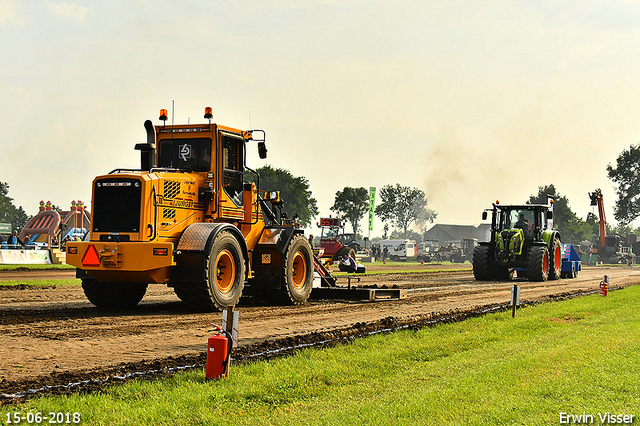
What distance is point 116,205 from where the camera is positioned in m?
12.1

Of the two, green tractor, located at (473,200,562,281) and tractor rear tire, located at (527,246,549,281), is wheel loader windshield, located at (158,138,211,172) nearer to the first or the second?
green tractor, located at (473,200,562,281)

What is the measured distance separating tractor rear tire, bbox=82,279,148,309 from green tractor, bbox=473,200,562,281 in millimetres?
17641

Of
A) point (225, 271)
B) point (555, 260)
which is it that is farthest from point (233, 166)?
point (555, 260)

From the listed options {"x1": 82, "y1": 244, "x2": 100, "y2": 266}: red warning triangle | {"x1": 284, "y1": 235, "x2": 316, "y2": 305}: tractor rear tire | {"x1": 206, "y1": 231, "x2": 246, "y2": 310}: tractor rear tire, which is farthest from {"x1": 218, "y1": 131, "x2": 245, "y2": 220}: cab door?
{"x1": 82, "y1": 244, "x2": 100, "y2": 266}: red warning triangle

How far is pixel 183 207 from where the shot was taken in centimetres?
1282

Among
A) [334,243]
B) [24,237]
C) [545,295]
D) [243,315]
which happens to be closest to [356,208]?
[334,243]

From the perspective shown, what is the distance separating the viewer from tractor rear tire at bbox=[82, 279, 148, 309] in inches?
524

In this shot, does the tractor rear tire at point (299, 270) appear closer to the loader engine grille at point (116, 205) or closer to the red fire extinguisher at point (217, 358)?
the loader engine grille at point (116, 205)

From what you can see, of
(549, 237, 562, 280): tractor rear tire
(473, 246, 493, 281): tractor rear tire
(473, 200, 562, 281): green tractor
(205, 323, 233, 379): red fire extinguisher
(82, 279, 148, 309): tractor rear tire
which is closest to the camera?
(205, 323, 233, 379): red fire extinguisher

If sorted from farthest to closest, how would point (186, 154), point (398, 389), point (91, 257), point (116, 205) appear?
point (186, 154), point (116, 205), point (91, 257), point (398, 389)

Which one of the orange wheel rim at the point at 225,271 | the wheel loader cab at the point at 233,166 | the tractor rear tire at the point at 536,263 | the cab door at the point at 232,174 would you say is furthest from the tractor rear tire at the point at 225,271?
the tractor rear tire at the point at 536,263

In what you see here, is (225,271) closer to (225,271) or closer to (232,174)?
(225,271)

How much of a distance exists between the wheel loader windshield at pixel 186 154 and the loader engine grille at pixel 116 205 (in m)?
1.71

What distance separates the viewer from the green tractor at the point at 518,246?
27578 mm
